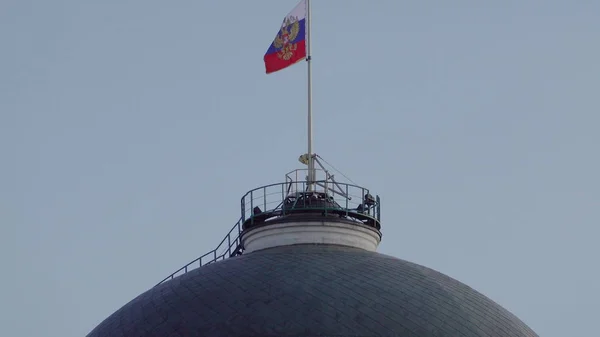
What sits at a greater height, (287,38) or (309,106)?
(287,38)

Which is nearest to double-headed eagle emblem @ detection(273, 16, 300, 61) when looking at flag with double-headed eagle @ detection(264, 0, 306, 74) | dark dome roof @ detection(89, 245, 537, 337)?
flag with double-headed eagle @ detection(264, 0, 306, 74)

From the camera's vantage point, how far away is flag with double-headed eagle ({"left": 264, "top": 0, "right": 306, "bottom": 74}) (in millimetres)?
44719

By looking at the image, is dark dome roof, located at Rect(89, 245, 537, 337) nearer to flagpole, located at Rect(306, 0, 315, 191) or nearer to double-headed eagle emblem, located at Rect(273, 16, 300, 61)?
flagpole, located at Rect(306, 0, 315, 191)

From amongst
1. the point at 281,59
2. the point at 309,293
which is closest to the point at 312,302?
the point at 309,293

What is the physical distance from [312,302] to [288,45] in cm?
1345

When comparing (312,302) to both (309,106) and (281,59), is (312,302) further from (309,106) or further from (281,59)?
(281,59)

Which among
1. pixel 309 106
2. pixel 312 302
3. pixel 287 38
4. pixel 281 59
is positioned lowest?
pixel 312 302

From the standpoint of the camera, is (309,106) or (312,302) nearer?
(312,302)

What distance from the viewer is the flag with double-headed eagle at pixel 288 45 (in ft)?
147

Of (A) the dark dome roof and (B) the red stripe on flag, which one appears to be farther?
(B) the red stripe on flag

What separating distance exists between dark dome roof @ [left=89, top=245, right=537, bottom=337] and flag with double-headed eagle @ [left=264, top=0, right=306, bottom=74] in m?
8.54

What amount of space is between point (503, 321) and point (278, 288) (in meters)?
6.72

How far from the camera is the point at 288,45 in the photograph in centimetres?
4500

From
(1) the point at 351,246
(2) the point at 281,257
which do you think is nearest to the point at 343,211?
(1) the point at 351,246
